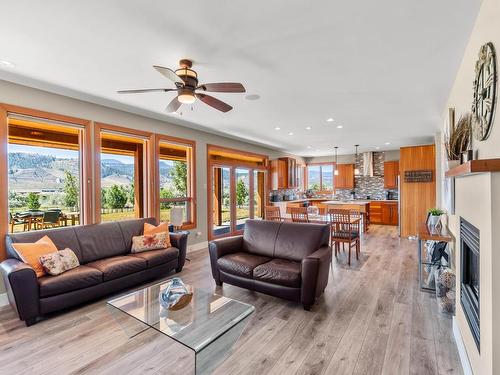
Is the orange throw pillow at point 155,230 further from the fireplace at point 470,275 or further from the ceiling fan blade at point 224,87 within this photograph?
the fireplace at point 470,275

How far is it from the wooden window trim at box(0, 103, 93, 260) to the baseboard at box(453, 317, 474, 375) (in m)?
4.79

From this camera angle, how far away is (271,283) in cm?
319

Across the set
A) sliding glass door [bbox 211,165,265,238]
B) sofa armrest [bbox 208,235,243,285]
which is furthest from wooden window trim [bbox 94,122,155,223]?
sofa armrest [bbox 208,235,243,285]

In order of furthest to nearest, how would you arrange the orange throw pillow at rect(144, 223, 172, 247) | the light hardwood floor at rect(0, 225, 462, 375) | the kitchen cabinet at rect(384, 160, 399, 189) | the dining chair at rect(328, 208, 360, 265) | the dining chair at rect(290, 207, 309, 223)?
the kitchen cabinet at rect(384, 160, 399, 189) < the dining chair at rect(290, 207, 309, 223) < the dining chair at rect(328, 208, 360, 265) < the orange throw pillow at rect(144, 223, 172, 247) < the light hardwood floor at rect(0, 225, 462, 375)

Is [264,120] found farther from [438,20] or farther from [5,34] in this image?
[5,34]

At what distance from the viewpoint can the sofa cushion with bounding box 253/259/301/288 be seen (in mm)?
3031

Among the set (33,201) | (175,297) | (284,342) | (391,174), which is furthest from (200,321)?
(391,174)

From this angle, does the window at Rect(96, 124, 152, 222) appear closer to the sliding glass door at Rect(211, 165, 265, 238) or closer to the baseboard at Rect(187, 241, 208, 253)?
the baseboard at Rect(187, 241, 208, 253)

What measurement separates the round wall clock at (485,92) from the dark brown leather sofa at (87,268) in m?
4.00

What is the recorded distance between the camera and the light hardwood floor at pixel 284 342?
2121 mm

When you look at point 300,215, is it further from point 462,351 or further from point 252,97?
point 462,351

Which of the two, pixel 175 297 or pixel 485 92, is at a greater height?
pixel 485 92

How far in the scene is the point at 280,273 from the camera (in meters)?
3.10

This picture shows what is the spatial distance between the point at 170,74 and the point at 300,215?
4.16m
